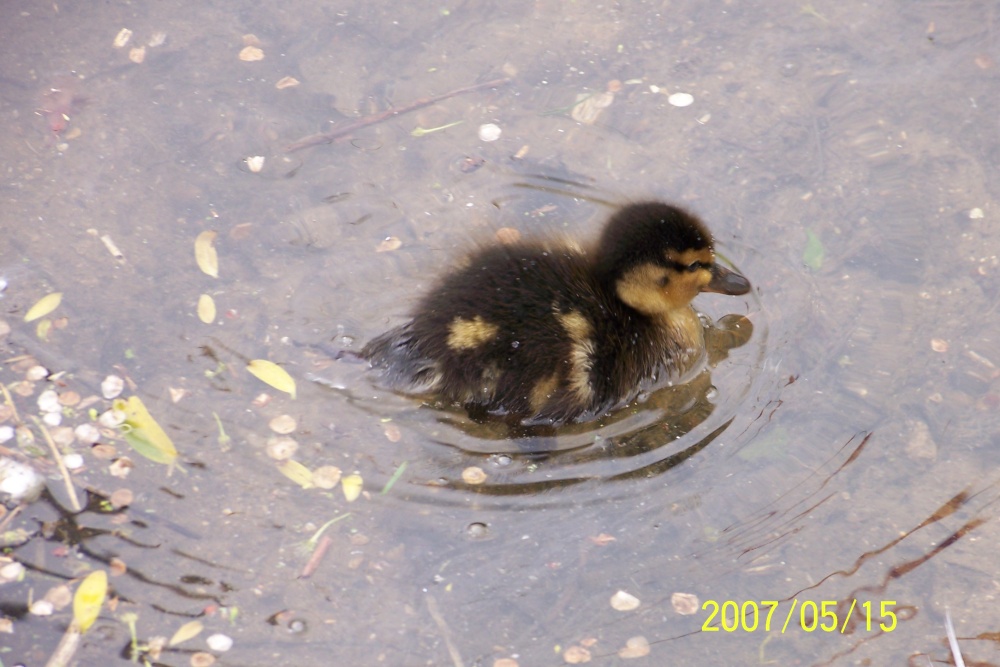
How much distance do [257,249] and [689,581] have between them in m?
1.72

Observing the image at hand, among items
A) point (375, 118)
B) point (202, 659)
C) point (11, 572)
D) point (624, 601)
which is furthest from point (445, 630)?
point (375, 118)

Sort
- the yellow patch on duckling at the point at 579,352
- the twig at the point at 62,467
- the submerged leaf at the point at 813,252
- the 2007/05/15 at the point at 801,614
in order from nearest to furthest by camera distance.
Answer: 1. the 2007/05/15 at the point at 801,614
2. the twig at the point at 62,467
3. the yellow patch on duckling at the point at 579,352
4. the submerged leaf at the point at 813,252

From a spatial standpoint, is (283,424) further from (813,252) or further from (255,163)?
(813,252)

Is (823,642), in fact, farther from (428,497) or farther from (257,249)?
(257,249)

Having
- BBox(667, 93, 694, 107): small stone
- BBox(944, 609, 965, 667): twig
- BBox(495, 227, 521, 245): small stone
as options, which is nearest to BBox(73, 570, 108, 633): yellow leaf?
BBox(495, 227, 521, 245): small stone

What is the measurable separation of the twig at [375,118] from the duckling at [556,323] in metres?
0.91

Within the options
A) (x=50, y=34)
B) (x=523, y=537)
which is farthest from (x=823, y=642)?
(x=50, y=34)

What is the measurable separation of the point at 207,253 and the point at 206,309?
0.76ft

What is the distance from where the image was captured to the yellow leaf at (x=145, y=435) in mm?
2674

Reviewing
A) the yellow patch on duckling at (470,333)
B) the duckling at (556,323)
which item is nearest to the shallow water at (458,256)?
the duckling at (556,323)

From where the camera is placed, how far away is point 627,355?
9.64 ft

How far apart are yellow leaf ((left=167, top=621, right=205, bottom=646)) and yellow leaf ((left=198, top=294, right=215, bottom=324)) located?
3.25 ft

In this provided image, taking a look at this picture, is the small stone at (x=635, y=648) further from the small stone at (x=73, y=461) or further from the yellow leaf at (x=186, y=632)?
the small stone at (x=73, y=461)

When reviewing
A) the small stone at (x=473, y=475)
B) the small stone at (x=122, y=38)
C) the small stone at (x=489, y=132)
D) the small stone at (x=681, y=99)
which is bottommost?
the small stone at (x=473, y=475)
